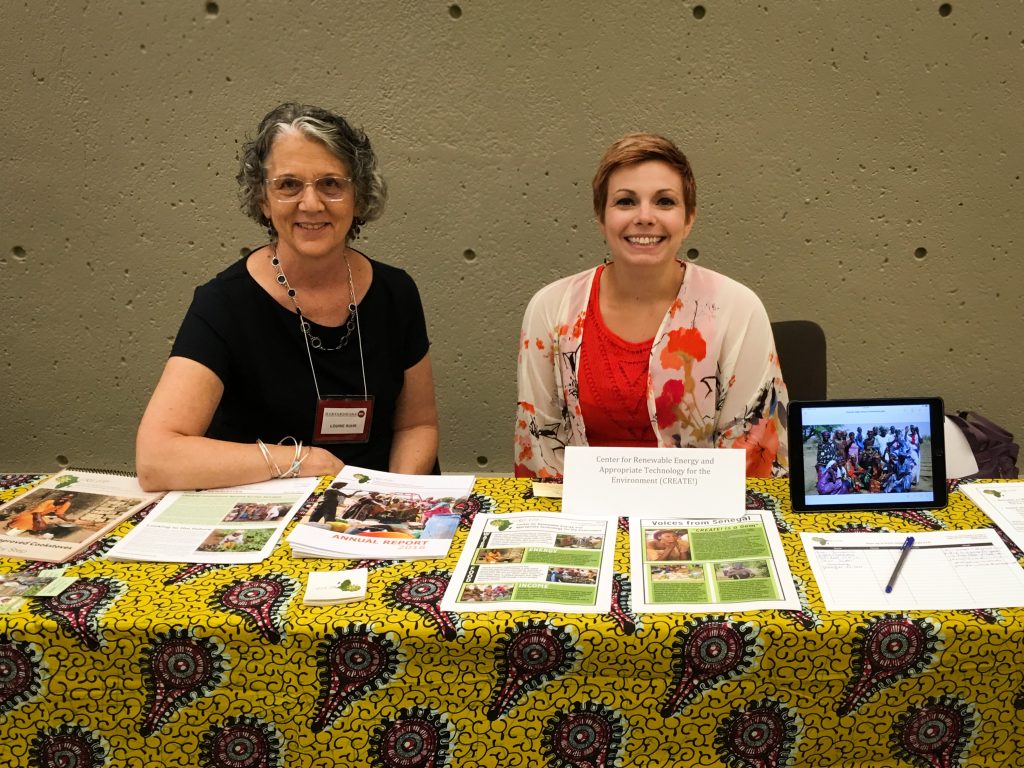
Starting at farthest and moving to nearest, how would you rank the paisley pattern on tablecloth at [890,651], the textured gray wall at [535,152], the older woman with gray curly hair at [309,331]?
1. the textured gray wall at [535,152]
2. the older woman with gray curly hair at [309,331]
3. the paisley pattern on tablecloth at [890,651]

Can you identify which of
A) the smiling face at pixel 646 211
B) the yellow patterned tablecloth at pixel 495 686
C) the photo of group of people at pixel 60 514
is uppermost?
the smiling face at pixel 646 211

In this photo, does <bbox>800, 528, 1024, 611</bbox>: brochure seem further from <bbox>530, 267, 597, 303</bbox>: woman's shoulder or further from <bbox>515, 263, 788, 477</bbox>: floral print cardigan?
<bbox>530, 267, 597, 303</bbox>: woman's shoulder

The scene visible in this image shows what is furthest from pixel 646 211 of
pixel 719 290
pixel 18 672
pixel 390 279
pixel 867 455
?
pixel 18 672

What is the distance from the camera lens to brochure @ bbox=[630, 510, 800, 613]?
128 cm

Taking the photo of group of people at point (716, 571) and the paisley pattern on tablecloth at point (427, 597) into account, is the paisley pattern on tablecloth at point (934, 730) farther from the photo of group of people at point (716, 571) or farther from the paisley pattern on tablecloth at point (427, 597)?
the paisley pattern on tablecloth at point (427, 597)

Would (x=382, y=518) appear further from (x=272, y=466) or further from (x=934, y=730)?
(x=934, y=730)

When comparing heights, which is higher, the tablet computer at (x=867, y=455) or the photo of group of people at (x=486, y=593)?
the tablet computer at (x=867, y=455)

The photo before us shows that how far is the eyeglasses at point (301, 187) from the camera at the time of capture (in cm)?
200

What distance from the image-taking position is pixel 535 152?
9.75ft

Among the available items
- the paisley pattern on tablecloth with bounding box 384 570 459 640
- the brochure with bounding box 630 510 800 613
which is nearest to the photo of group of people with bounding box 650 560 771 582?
the brochure with bounding box 630 510 800 613

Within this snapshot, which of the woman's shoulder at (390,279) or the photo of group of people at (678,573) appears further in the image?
the woman's shoulder at (390,279)

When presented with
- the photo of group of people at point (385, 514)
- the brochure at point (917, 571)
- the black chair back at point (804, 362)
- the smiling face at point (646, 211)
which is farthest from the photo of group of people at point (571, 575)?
the black chair back at point (804, 362)

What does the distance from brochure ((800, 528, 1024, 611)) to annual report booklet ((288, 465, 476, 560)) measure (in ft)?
2.06

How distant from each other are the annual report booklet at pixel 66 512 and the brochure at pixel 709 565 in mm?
948
